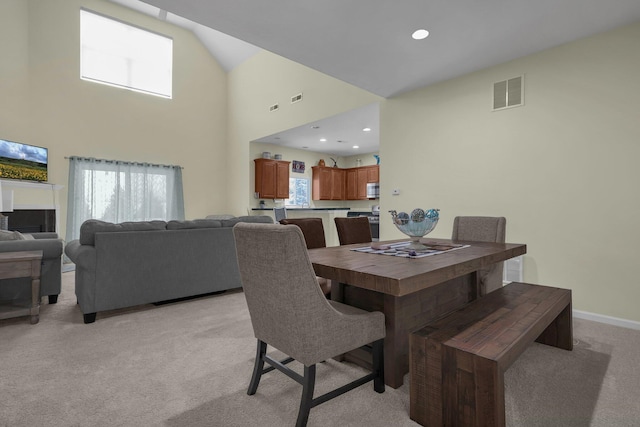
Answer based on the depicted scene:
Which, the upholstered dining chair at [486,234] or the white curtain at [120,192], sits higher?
the white curtain at [120,192]

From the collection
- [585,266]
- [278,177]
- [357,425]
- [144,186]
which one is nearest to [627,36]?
[585,266]

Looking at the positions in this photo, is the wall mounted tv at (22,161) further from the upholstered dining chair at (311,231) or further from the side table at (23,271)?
the upholstered dining chair at (311,231)

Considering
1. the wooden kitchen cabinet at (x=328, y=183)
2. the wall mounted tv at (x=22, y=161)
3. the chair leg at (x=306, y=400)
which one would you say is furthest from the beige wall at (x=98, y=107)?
the chair leg at (x=306, y=400)

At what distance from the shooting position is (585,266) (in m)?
3.05

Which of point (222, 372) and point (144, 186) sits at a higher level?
point (144, 186)

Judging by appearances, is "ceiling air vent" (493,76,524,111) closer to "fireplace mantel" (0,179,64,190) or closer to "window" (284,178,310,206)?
"window" (284,178,310,206)

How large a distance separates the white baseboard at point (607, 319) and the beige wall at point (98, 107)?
22.7ft

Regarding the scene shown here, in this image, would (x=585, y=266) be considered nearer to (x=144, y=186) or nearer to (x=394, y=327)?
Result: (x=394, y=327)

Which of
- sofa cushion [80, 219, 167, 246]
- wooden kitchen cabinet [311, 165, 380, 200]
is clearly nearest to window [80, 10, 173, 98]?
wooden kitchen cabinet [311, 165, 380, 200]

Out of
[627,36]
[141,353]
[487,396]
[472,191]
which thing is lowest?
[141,353]

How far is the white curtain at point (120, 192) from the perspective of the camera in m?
6.05

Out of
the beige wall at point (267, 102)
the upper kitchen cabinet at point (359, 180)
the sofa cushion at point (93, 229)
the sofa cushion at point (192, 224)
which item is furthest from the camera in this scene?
the upper kitchen cabinet at point (359, 180)

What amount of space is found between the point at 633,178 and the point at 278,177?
5828mm

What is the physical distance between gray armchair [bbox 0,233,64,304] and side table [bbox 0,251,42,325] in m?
0.13
